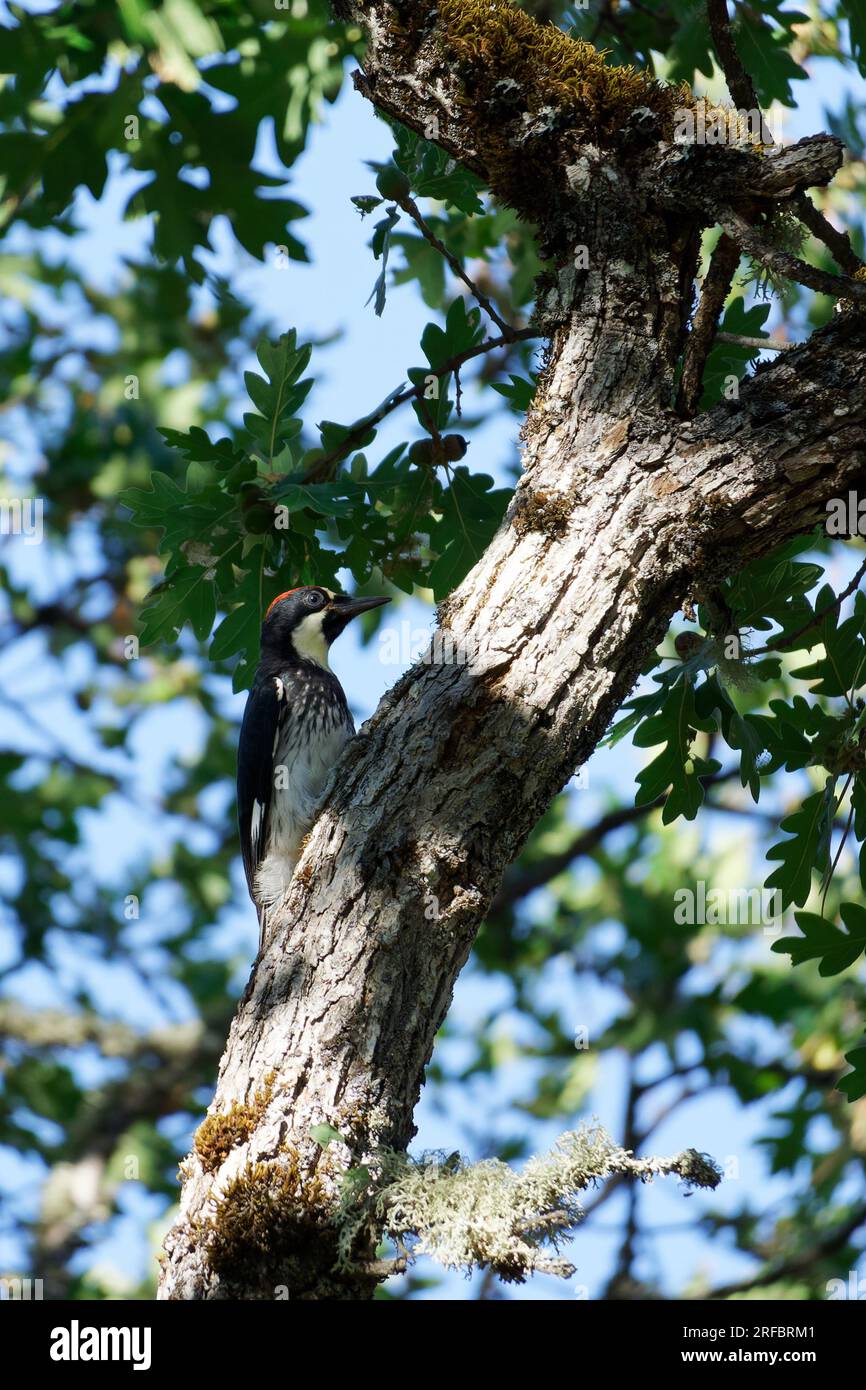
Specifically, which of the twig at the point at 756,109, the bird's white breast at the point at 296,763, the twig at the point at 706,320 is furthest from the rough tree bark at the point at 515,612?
the bird's white breast at the point at 296,763

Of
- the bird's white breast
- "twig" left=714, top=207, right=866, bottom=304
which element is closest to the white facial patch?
the bird's white breast

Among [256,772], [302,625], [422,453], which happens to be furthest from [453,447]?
[302,625]

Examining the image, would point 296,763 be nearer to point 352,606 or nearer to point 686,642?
point 352,606

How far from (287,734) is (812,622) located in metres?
2.24

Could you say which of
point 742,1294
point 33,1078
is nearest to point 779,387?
point 742,1294

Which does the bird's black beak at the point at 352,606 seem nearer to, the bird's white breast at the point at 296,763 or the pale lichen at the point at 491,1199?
the bird's white breast at the point at 296,763

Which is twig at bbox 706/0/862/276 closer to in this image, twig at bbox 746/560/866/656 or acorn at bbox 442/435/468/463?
twig at bbox 746/560/866/656

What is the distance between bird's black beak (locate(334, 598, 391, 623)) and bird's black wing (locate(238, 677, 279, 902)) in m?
0.47

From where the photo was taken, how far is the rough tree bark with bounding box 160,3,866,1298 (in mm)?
2529

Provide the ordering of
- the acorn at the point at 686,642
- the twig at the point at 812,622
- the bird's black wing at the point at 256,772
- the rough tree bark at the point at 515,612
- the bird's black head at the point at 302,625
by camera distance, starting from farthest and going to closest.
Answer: the bird's black head at the point at 302,625
the bird's black wing at the point at 256,772
the acorn at the point at 686,642
the twig at the point at 812,622
the rough tree bark at the point at 515,612

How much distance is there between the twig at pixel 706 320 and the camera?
10.1ft

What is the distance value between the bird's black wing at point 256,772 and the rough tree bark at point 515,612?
84.8 inches

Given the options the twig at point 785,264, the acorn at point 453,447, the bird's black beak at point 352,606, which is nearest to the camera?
the twig at point 785,264

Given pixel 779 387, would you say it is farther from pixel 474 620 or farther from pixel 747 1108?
pixel 747 1108
